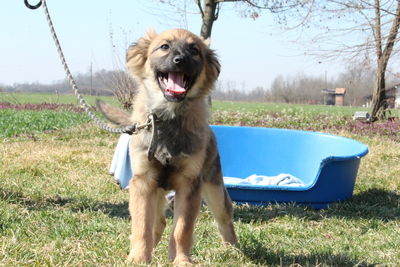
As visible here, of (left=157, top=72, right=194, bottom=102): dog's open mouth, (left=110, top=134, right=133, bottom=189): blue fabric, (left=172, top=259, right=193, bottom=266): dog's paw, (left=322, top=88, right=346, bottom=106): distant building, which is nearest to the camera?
(left=172, top=259, right=193, bottom=266): dog's paw

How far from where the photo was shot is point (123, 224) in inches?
156

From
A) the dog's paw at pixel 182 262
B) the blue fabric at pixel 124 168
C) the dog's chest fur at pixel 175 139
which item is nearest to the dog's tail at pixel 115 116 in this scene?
the dog's chest fur at pixel 175 139

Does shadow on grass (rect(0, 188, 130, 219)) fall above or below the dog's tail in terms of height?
below

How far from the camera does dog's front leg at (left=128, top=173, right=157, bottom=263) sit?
9.73ft

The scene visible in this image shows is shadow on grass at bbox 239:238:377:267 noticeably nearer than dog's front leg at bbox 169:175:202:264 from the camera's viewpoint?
No

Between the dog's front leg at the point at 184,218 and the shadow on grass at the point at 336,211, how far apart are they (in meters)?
1.58

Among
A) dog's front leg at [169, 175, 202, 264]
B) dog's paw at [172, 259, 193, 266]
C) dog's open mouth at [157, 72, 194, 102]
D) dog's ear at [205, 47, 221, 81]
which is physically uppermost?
dog's ear at [205, 47, 221, 81]

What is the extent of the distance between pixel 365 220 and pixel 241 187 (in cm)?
137

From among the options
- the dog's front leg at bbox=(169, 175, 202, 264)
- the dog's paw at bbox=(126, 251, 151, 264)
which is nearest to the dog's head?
the dog's front leg at bbox=(169, 175, 202, 264)

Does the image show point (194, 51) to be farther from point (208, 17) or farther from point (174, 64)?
point (208, 17)

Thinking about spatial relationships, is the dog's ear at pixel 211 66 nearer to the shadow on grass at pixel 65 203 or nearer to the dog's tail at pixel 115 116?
the dog's tail at pixel 115 116

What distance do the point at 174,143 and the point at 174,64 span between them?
1.89 ft

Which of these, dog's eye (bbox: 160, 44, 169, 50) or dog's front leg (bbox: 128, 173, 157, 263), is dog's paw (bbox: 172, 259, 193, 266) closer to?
dog's front leg (bbox: 128, 173, 157, 263)

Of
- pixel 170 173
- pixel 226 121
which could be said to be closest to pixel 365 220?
pixel 170 173
